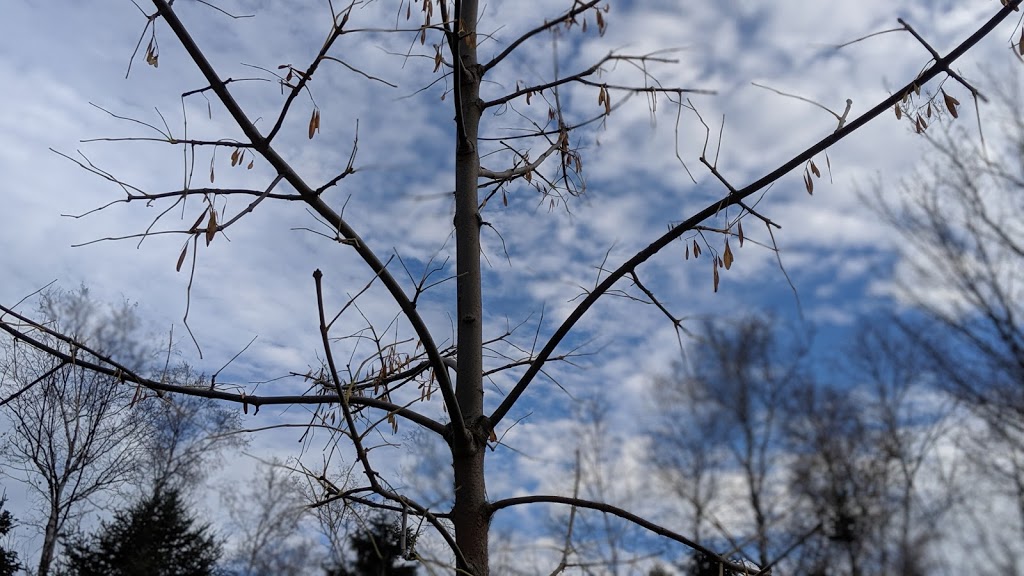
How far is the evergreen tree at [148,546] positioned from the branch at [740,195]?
8690mm

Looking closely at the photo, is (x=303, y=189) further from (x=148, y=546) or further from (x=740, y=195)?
(x=148, y=546)

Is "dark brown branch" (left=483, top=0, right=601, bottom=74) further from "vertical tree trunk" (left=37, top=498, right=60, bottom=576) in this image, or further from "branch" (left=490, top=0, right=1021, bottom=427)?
"vertical tree trunk" (left=37, top=498, right=60, bottom=576)

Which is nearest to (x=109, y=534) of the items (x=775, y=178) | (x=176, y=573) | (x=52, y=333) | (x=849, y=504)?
(x=176, y=573)

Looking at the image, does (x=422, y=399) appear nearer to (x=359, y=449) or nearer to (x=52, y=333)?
(x=359, y=449)

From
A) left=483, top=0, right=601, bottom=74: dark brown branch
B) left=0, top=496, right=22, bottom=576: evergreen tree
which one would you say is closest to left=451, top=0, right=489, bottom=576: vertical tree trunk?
left=483, top=0, right=601, bottom=74: dark brown branch

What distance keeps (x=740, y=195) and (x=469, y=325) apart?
472mm

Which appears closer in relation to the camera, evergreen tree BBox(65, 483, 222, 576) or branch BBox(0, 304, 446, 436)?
branch BBox(0, 304, 446, 436)

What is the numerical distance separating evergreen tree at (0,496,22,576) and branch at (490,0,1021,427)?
7431 millimetres

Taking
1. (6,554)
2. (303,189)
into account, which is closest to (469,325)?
(303,189)

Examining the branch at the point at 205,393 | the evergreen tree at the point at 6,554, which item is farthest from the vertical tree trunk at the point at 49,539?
the branch at the point at 205,393

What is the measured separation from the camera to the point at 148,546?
845cm

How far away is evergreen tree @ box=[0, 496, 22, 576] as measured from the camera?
257 inches

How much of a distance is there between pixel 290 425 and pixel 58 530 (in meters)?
7.85

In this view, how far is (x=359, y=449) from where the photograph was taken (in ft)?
3.07
